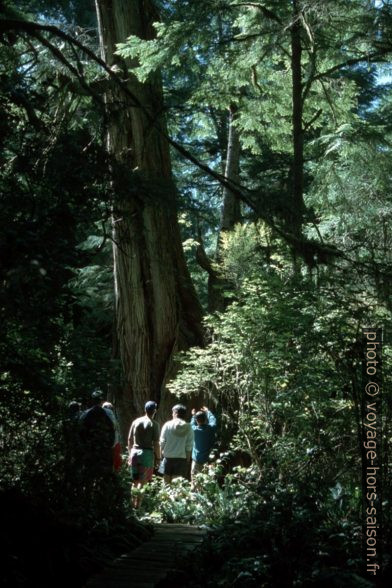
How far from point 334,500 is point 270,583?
173 centimetres

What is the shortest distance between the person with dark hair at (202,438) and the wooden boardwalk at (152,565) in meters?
3.84

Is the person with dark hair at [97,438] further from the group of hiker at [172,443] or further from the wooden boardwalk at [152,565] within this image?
the group of hiker at [172,443]

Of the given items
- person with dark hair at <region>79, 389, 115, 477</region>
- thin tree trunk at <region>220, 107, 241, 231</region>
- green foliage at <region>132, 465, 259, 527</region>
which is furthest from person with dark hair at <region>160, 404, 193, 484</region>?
thin tree trunk at <region>220, 107, 241, 231</region>

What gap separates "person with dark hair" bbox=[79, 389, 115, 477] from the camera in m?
7.16

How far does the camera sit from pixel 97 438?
748 cm

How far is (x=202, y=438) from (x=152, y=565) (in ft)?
17.2

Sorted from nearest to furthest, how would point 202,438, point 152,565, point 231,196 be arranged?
point 152,565 < point 202,438 < point 231,196

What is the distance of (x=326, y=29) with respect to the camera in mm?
11766

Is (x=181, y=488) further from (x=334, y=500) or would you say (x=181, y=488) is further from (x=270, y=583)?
(x=270, y=583)

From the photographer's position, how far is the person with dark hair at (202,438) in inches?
445

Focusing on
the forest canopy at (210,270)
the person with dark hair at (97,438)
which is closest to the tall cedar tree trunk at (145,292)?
the forest canopy at (210,270)

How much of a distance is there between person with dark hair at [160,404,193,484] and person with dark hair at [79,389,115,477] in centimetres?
237

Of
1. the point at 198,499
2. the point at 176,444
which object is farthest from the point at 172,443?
the point at 198,499

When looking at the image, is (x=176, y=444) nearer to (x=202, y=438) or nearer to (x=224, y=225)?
(x=202, y=438)
